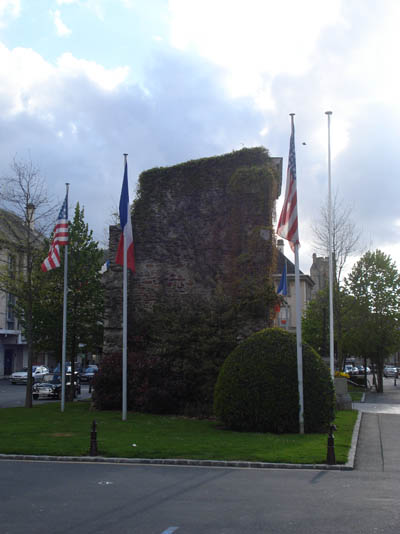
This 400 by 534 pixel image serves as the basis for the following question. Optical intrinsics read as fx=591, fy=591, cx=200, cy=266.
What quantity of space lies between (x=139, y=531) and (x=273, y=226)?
17189mm

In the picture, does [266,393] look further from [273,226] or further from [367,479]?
[273,226]

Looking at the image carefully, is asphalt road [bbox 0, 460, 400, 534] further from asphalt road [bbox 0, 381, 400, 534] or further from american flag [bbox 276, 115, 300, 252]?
american flag [bbox 276, 115, 300, 252]

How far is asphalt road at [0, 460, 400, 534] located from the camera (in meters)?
7.06

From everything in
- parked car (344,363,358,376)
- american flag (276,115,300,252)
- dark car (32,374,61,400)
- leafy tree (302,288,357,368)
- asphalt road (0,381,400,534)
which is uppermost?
american flag (276,115,300,252)

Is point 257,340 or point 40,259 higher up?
point 40,259

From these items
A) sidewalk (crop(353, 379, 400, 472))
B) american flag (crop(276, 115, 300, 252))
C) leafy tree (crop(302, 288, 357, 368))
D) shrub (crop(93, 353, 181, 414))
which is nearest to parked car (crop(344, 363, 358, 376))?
leafy tree (crop(302, 288, 357, 368))

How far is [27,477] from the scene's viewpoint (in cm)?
1023

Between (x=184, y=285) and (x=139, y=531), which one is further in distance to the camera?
(x=184, y=285)

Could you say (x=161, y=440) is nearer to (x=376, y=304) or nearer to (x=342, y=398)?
(x=342, y=398)

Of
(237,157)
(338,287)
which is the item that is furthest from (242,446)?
(338,287)

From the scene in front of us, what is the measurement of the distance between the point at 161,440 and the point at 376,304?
3391 cm

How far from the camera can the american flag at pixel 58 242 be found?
2205 centimetres

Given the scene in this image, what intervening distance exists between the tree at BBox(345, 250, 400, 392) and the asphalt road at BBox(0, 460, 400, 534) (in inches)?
1367

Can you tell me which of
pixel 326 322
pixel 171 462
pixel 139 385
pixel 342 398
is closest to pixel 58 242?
pixel 139 385
